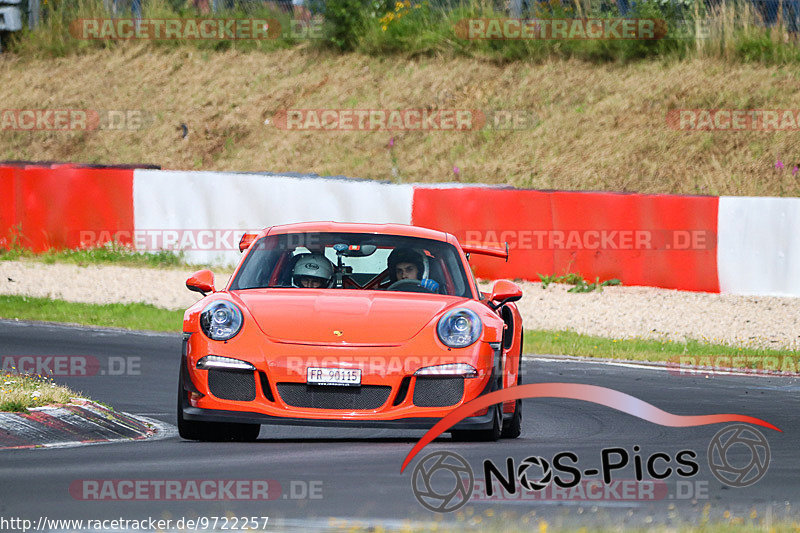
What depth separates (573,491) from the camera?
653 centimetres

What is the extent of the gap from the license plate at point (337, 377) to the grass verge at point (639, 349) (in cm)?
717

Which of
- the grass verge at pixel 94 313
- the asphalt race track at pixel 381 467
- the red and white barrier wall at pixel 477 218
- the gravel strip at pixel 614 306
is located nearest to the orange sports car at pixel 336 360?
the asphalt race track at pixel 381 467

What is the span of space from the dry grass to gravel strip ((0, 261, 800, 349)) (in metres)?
5.11

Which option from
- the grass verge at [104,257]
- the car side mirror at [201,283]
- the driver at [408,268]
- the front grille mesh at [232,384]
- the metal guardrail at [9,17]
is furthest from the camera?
the metal guardrail at [9,17]

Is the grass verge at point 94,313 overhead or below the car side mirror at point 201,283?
below

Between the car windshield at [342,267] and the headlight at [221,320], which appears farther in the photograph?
the car windshield at [342,267]

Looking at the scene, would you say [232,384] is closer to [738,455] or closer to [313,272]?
[313,272]

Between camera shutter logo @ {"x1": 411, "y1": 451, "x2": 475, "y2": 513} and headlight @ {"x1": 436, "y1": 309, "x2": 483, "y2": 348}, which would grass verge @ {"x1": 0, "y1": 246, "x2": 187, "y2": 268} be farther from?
camera shutter logo @ {"x1": 411, "y1": 451, "x2": 475, "y2": 513}

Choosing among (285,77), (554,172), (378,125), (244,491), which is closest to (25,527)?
(244,491)

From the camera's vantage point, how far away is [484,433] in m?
7.92

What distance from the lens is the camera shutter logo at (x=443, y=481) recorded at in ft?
20.1

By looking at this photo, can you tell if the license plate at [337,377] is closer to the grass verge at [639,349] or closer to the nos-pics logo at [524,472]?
the nos-pics logo at [524,472]

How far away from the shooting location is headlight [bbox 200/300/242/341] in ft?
25.2

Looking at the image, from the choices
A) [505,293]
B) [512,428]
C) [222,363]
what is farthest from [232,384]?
[512,428]
